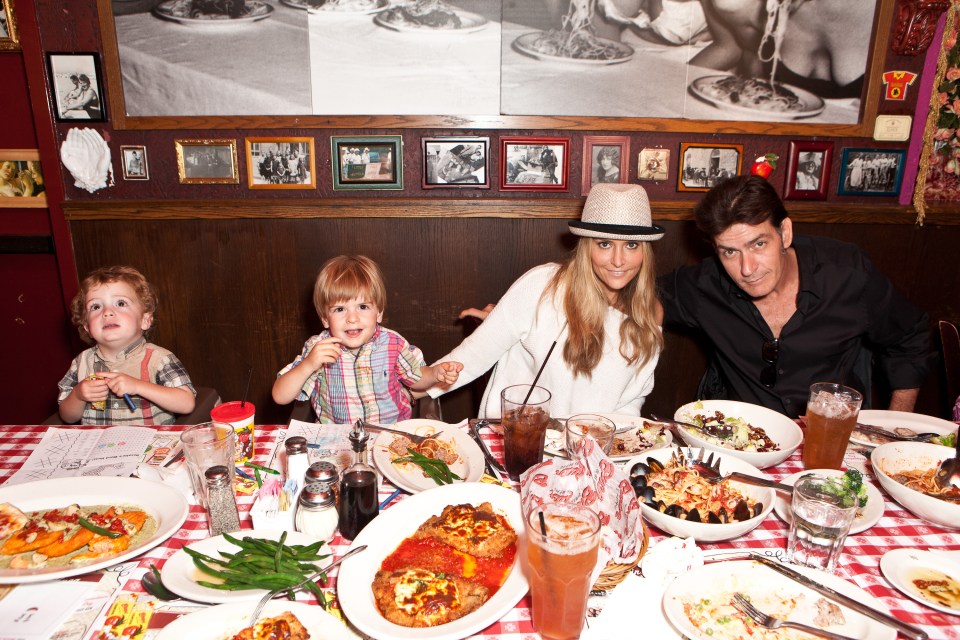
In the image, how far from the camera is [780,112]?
10.0ft

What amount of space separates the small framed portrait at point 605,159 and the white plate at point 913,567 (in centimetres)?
224

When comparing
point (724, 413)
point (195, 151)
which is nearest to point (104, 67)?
point (195, 151)

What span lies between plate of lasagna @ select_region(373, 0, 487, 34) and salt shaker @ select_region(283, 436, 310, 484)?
2261mm

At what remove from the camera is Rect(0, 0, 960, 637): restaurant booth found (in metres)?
2.89

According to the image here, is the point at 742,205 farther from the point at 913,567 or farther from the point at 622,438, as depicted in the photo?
the point at 913,567

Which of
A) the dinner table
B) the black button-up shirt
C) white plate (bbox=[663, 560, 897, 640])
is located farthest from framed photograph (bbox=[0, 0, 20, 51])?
white plate (bbox=[663, 560, 897, 640])

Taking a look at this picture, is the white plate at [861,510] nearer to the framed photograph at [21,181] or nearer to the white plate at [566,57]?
the white plate at [566,57]

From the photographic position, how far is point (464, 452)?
65.7 inches

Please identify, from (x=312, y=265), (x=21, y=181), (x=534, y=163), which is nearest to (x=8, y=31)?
(x=21, y=181)

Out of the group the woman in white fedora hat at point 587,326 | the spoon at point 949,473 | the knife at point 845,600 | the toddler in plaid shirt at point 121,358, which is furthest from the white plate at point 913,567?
the toddler in plaid shirt at point 121,358

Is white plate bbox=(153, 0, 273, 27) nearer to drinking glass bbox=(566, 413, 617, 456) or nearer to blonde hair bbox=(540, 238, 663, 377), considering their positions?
blonde hair bbox=(540, 238, 663, 377)

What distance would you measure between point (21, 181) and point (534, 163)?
2.84m

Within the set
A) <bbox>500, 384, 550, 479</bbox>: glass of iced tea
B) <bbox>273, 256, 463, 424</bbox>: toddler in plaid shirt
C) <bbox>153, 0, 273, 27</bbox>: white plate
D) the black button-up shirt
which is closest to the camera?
<bbox>500, 384, 550, 479</bbox>: glass of iced tea

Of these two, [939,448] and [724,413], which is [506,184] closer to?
[724,413]
